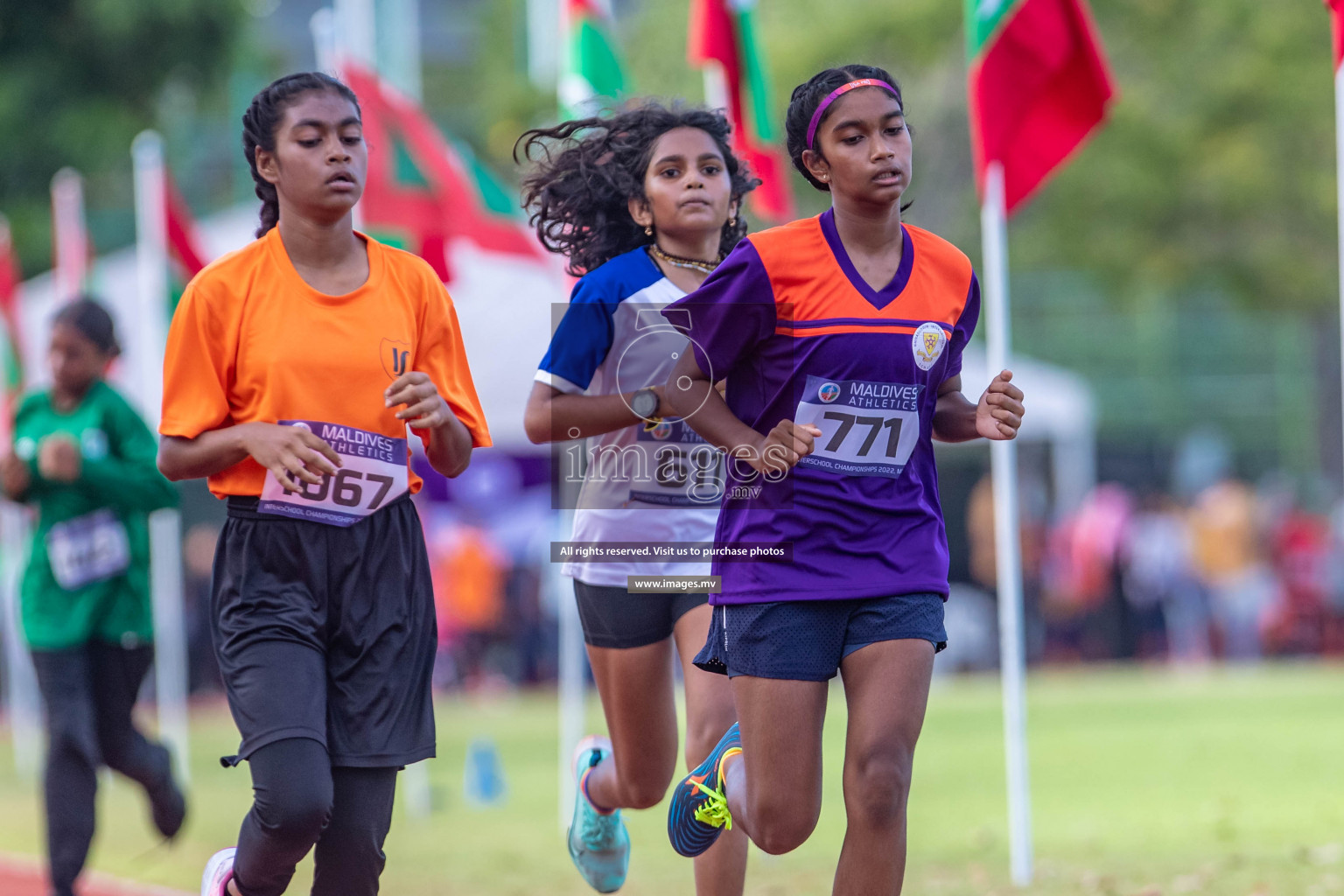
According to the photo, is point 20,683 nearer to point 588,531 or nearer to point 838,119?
point 588,531

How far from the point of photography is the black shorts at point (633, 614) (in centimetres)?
575

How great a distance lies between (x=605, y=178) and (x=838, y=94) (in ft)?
4.85

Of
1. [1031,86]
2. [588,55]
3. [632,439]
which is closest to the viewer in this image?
[632,439]

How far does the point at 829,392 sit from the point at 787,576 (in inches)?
19.7

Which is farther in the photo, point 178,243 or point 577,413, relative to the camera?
point 178,243

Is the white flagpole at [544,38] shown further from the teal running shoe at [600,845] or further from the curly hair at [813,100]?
the curly hair at [813,100]

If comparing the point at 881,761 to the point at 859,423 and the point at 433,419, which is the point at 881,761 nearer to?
the point at 859,423

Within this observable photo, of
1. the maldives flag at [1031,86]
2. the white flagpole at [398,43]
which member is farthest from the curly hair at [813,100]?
the white flagpole at [398,43]

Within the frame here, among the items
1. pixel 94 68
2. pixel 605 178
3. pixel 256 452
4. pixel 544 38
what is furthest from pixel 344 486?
pixel 544 38

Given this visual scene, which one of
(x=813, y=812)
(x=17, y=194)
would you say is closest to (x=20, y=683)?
(x=17, y=194)

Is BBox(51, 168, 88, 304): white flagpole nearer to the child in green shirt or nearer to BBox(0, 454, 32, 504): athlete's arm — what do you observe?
the child in green shirt

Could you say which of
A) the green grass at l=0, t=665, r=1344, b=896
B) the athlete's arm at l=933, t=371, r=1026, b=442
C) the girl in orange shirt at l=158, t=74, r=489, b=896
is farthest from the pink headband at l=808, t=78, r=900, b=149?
the green grass at l=0, t=665, r=1344, b=896

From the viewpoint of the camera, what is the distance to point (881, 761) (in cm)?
446

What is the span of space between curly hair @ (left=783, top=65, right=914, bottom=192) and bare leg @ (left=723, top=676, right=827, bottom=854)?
1.36m
